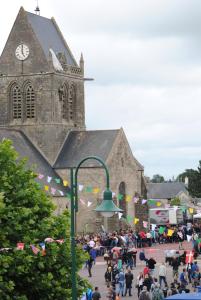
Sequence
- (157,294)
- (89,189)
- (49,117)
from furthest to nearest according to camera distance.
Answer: (49,117) → (89,189) → (157,294)

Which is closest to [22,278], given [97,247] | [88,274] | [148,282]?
[148,282]

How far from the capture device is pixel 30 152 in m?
71.1

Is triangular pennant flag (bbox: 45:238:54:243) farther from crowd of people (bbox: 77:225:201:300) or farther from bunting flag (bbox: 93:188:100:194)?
bunting flag (bbox: 93:188:100:194)

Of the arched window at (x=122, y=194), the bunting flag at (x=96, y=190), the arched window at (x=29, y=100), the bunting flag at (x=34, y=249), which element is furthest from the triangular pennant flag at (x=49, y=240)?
the arched window at (x=29, y=100)

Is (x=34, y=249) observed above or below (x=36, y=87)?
below

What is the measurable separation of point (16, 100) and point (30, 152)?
5.09m

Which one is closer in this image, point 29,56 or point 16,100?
point 29,56

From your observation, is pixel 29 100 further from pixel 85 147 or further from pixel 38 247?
pixel 38 247

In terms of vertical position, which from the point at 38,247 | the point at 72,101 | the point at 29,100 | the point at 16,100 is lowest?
the point at 38,247

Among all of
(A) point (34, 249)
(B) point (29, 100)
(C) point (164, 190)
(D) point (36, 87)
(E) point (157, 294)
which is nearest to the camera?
(A) point (34, 249)

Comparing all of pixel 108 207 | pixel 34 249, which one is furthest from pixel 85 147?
pixel 108 207

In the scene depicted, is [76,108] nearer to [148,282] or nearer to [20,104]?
[20,104]

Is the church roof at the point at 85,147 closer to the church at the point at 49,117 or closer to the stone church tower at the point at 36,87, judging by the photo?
the church at the point at 49,117

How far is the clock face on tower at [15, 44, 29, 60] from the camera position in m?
73.5
